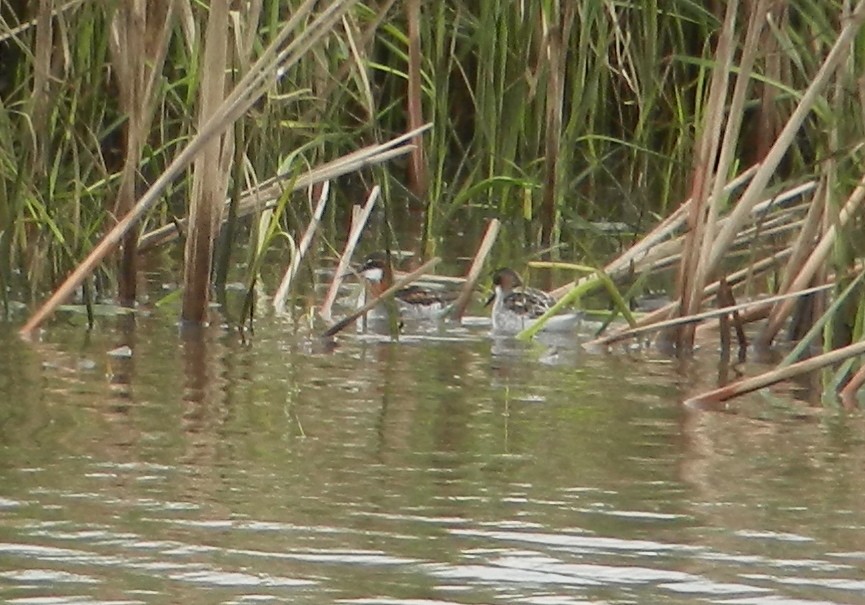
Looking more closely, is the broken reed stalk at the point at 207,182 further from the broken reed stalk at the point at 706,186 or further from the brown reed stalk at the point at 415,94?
the brown reed stalk at the point at 415,94

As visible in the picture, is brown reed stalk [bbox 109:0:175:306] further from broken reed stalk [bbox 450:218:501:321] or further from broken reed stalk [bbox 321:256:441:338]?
broken reed stalk [bbox 450:218:501:321]

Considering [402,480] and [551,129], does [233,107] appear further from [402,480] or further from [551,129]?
[551,129]

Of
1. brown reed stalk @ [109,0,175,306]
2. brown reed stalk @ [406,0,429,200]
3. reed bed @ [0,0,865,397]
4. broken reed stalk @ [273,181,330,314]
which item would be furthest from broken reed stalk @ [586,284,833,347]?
brown reed stalk @ [406,0,429,200]

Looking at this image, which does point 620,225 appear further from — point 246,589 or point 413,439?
point 246,589

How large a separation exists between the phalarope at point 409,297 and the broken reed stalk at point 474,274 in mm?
76

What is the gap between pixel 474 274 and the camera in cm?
913

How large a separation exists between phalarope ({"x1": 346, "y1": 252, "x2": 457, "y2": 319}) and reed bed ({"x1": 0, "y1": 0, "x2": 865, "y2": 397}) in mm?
320

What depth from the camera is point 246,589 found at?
4.58 m

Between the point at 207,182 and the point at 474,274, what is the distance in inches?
55.5

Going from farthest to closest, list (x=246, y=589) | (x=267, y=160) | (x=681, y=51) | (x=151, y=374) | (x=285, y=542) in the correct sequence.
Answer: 1. (x=681, y=51)
2. (x=267, y=160)
3. (x=151, y=374)
4. (x=285, y=542)
5. (x=246, y=589)

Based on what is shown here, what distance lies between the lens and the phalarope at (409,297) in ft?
30.7

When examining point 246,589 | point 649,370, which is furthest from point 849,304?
point 246,589

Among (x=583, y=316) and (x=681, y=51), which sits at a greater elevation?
(x=681, y=51)

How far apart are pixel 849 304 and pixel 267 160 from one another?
268 centimetres
